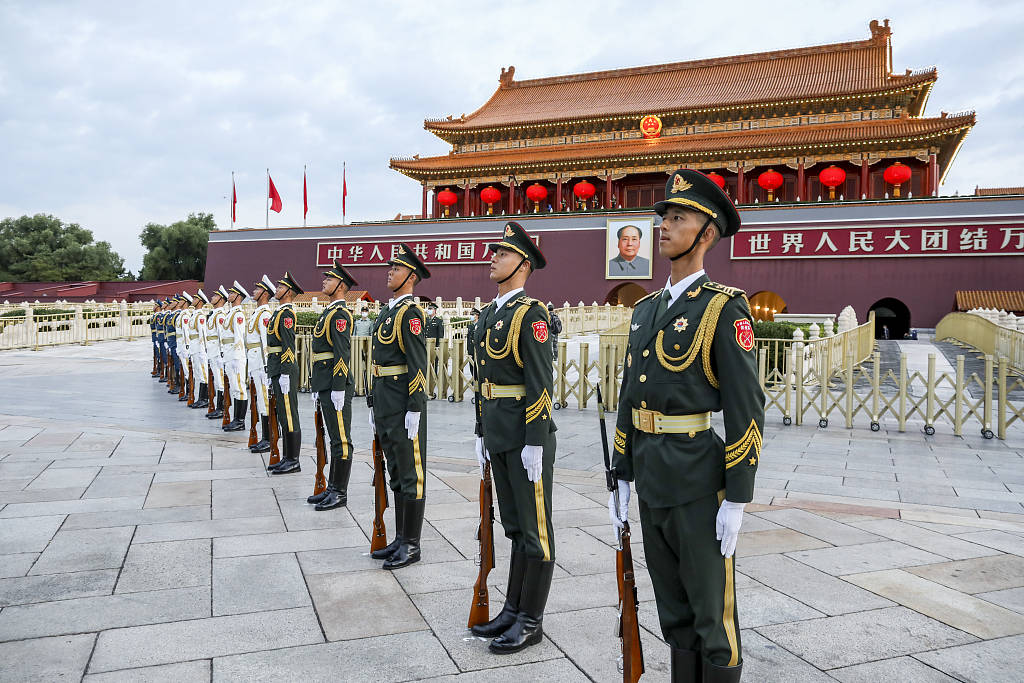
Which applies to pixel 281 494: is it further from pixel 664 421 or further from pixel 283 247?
pixel 283 247

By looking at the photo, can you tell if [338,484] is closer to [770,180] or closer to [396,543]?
[396,543]

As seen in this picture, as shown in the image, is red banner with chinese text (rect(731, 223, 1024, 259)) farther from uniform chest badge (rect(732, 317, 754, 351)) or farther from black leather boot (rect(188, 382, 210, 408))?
uniform chest badge (rect(732, 317, 754, 351))

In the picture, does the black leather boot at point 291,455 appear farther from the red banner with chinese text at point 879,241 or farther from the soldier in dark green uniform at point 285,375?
the red banner with chinese text at point 879,241

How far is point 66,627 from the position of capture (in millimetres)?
3012

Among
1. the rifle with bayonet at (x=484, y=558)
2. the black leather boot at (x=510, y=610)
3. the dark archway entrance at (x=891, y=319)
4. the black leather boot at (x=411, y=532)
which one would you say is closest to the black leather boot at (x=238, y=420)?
the black leather boot at (x=411, y=532)

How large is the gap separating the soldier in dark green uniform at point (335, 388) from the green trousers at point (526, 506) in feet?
7.22

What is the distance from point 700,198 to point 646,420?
0.77 metres

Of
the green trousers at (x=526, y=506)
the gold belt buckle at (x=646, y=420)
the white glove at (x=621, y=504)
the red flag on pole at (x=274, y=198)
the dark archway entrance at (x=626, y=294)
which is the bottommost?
the green trousers at (x=526, y=506)

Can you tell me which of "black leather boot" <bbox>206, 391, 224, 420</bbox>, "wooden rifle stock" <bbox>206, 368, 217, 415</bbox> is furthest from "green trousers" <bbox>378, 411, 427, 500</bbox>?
"wooden rifle stock" <bbox>206, 368, 217, 415</bbox>

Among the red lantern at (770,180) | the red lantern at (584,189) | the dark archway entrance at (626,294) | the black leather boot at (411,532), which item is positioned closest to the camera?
the black leather boot at (411,532)

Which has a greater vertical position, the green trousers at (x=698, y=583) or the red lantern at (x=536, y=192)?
the red lantern at (x=536, y=192)

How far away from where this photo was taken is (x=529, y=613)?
2930 mm

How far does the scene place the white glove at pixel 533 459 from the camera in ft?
9.80

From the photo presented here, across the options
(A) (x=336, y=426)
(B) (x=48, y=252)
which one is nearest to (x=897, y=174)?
(A) (x=336, y=426)
